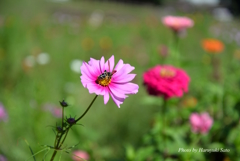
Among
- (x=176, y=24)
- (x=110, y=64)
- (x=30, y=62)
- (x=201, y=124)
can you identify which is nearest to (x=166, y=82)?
(x=201, y=124)

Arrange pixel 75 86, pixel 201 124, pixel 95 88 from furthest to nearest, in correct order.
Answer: pixel 75 86 < pixel 201 124 < pixel 95 88

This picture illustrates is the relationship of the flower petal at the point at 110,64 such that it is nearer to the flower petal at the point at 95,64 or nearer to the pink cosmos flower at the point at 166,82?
the flower petal at the point at 95,64

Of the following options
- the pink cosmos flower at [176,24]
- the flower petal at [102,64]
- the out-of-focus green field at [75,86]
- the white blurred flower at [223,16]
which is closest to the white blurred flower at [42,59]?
the out-of-focus green field at [75,86]

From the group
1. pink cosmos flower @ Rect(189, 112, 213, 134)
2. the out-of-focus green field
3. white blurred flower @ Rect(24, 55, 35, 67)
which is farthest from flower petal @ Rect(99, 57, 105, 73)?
white blurred flower @ Rect(24, 55, 35, 67)

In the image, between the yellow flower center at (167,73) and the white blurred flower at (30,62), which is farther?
the white blurred flower at (30,62)

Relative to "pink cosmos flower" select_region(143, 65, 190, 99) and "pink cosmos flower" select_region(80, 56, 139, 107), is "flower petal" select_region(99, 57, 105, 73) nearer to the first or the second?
"pink cosmos flower" select_region(80, 56, 139, 107)

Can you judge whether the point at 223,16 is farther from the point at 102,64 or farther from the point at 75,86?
the point at 102,64

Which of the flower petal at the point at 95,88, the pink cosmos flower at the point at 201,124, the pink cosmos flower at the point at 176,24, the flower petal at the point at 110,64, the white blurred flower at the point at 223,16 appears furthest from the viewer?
the white blurred flower at the point at 223,16
